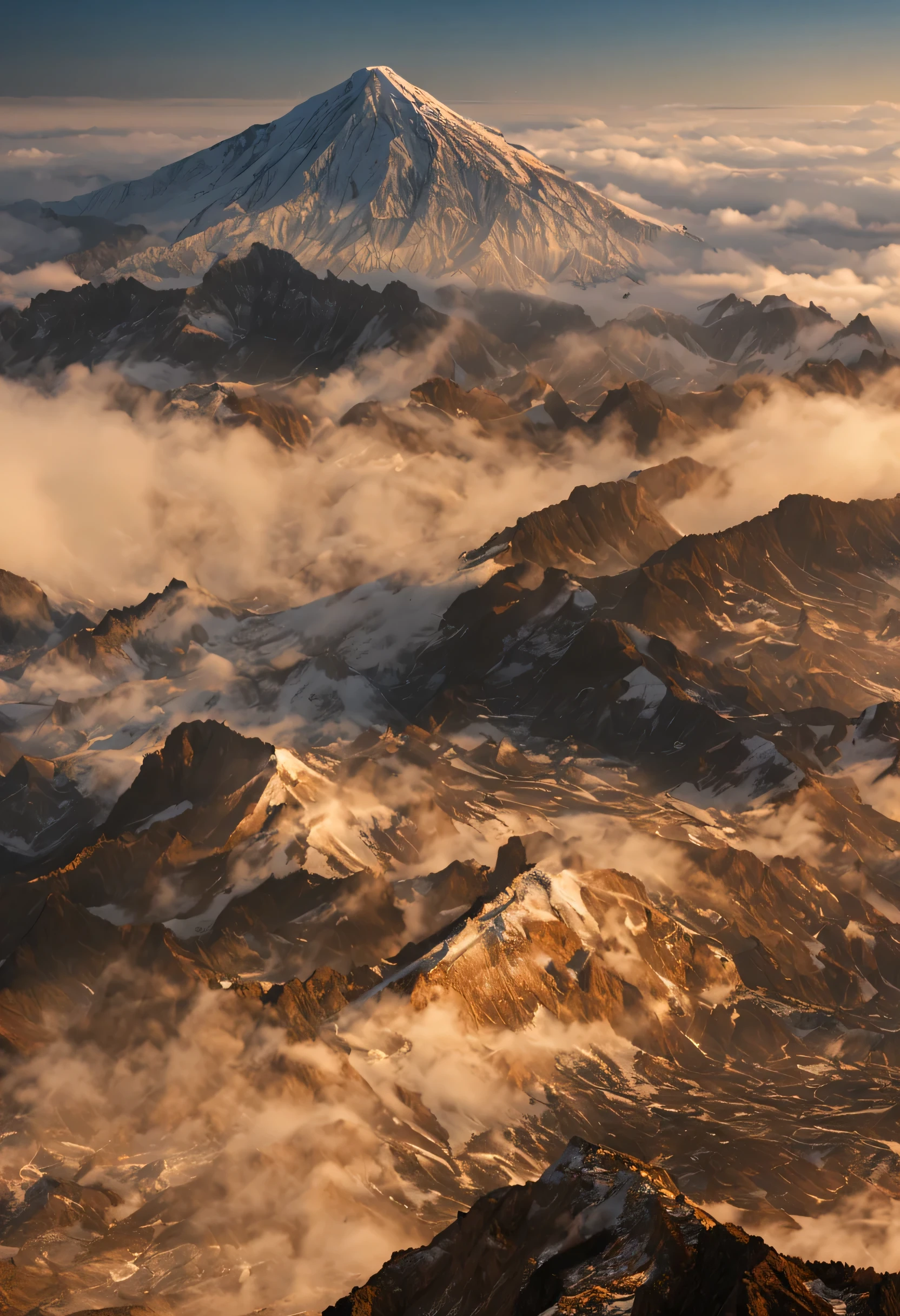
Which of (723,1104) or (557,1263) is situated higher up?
(557,1263)

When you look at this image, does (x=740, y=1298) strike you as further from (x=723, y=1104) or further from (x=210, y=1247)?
(x=723, y=1104)

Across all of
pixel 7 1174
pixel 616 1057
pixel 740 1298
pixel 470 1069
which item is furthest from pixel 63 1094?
pixel 740 1298

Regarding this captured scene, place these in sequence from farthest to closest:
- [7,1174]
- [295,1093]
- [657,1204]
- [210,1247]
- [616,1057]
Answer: [616,1057] → [295,1093] → [7,1174] → [210,1247] → [657,1204]

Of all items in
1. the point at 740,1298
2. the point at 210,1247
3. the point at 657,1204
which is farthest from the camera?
the point at 210,1247

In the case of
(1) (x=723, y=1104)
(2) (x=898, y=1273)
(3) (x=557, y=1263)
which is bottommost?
(1) (x=723, y=1104)

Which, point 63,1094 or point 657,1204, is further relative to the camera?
point 63,1094

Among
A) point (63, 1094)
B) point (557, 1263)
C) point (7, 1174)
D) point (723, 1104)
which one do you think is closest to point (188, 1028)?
point (63, 1094)

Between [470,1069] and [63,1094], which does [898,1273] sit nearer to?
[470,1069]
